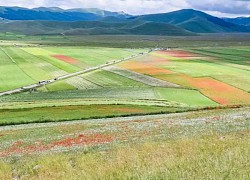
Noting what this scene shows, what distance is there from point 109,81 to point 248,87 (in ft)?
120

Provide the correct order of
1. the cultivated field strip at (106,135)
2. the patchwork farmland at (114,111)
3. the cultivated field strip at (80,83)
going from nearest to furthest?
1. the patchwork farmland at (114,111)
2. the cultivated field strip at (106,135)
3. the cultivated field strip at (80,83)

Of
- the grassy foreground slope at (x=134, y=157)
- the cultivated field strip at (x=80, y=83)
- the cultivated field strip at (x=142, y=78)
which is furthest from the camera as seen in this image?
the cultivated field strip at (x=142, y=78)

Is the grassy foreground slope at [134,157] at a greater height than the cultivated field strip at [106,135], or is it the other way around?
the grassy foreground slope at [134,157]

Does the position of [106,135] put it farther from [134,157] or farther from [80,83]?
[80,83]

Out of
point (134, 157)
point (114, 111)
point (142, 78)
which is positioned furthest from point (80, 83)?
point (134, 157)

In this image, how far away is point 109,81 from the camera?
104750 millimetres

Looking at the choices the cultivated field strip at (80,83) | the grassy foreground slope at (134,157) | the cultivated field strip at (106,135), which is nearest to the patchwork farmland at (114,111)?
the cultivated field strip at (106,135)

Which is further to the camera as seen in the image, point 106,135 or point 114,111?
point 114,111

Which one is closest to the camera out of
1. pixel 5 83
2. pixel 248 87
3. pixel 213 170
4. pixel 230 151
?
pixel 213 170

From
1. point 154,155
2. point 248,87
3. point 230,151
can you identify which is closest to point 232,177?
point 230,151

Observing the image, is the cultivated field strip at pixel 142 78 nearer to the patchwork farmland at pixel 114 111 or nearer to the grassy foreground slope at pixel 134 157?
the patchwork farmland at pixel 114 111

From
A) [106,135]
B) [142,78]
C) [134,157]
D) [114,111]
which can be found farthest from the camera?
[142,78]

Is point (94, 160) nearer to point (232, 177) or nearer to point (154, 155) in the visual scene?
point (154, 155)

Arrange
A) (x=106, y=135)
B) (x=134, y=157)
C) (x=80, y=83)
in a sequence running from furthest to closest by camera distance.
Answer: (x=80, y=83)
(x=106, y=135)
(x=134, y=157)
